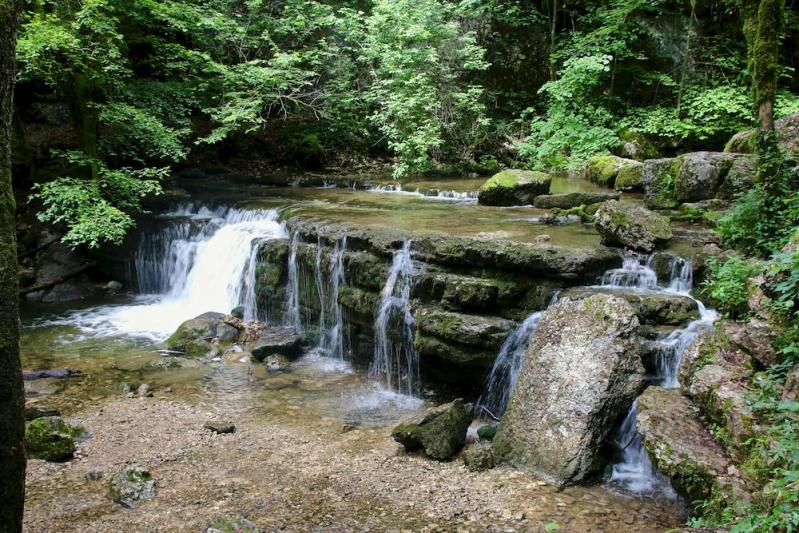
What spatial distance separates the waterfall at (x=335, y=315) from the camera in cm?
909

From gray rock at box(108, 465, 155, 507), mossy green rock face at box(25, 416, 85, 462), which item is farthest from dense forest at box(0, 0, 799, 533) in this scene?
mossy green rock face at box(25, 416, 85, 462)

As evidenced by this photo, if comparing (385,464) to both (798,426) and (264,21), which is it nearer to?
(798,426)

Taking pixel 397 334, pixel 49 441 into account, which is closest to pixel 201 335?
pixel 397 334

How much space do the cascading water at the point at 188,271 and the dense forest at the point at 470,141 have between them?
40cm

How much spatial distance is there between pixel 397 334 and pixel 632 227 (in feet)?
12.6

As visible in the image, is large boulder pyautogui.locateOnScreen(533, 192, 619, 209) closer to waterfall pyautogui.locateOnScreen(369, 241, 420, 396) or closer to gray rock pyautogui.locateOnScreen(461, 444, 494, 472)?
waterfall pyautogui.locateOnScreen(369, 241, 420, 396)

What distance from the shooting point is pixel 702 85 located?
1631 cm

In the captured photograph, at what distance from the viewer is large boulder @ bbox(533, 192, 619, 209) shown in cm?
1080

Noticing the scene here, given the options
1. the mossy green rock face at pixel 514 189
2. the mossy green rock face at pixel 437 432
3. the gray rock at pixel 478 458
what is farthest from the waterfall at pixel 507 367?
the mossy green rock face at pixel 514 189

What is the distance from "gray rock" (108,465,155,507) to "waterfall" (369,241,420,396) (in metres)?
3.77

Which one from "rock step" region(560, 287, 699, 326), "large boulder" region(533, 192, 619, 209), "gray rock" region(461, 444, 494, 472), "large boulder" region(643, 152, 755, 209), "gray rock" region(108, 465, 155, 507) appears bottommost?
"gray rock" region(461, 444, 494, 472)

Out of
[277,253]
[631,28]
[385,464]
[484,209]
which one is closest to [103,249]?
[277,253]

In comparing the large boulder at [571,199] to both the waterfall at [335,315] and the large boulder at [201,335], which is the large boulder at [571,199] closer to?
the waterfall at [335,315]

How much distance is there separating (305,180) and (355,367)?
9356mm
